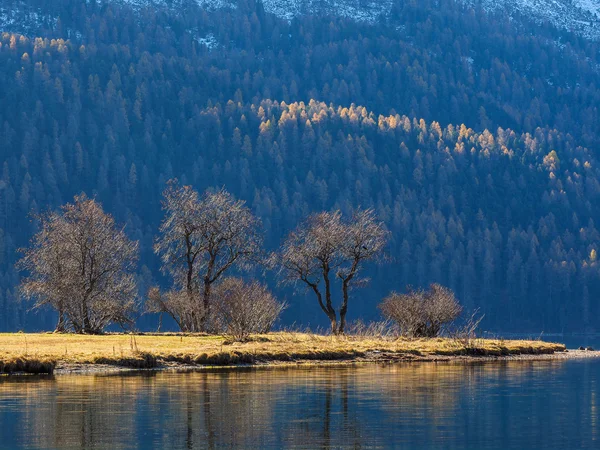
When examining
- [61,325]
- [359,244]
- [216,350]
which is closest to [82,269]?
[61,325]

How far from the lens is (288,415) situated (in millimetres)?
36719

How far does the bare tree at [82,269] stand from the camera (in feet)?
266

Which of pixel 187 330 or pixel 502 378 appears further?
pixel 187 330

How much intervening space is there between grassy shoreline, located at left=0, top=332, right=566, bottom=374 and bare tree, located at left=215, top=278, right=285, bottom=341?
40.7 inches

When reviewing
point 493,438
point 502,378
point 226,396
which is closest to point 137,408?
point 226,396

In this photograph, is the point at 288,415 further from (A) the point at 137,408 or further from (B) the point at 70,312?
(B) the point at 70,312

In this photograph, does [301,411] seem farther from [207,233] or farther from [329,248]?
[207,233]

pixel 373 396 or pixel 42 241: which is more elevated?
pixel 42 241

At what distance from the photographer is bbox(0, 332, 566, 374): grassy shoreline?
5688 cm

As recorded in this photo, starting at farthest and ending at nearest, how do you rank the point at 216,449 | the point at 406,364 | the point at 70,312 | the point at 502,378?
the point at 70,312 → the point at 406,364 → the point at 502,378 → the point at 216,449

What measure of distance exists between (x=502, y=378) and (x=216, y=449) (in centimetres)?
2594

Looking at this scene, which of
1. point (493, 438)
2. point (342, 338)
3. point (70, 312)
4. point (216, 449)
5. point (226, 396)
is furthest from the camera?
point (70, 312)

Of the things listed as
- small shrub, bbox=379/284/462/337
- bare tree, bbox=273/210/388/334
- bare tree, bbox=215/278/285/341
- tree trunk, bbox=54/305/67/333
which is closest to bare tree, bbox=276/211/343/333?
bare tree, bbox=273/210/388/334

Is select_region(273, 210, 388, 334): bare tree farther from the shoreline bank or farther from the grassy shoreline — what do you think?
the shoreline bank
